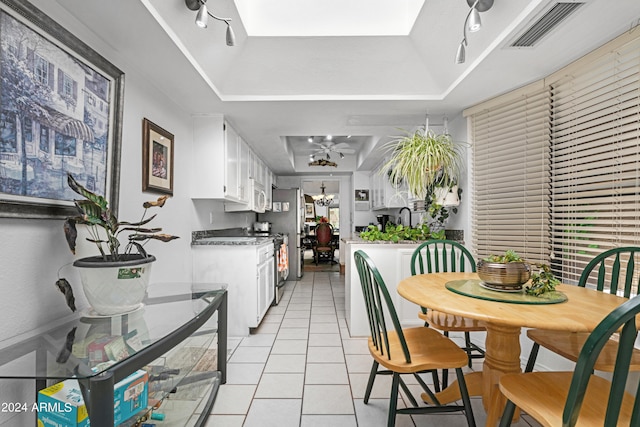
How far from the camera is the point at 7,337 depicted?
4.16ft

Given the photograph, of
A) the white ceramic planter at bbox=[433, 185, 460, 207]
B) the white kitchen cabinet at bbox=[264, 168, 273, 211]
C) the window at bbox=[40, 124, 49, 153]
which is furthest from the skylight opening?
the white kitchen cabinet at bbox=[264, 168, 273, 211]

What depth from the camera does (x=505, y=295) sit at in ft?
4.97

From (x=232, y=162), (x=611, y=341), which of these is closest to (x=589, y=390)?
(x=611, y=341)

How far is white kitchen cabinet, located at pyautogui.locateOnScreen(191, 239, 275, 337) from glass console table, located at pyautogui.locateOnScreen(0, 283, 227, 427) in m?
1.06

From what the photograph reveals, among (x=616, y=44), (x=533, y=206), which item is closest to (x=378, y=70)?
(x=616, y=44)

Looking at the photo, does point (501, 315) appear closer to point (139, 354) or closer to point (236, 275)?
point (139, 354)

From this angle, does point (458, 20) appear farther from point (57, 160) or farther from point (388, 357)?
point (57, 160)

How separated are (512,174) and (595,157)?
687 mm

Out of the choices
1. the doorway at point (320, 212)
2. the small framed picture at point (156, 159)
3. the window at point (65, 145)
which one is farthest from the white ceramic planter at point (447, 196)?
the doorway at point (320, 212)

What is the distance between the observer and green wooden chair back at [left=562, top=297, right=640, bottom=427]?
0.86 metres

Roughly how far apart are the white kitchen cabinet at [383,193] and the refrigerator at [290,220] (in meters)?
1.60

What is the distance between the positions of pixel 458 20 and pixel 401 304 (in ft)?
8.23

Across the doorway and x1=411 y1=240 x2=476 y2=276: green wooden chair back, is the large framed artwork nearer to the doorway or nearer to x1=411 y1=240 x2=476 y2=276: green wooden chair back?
x1=411 y1=240 x2=476 y2=276: green wooden chair back

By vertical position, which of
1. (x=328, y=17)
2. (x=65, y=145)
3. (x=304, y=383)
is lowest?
(x=304, y=383)
